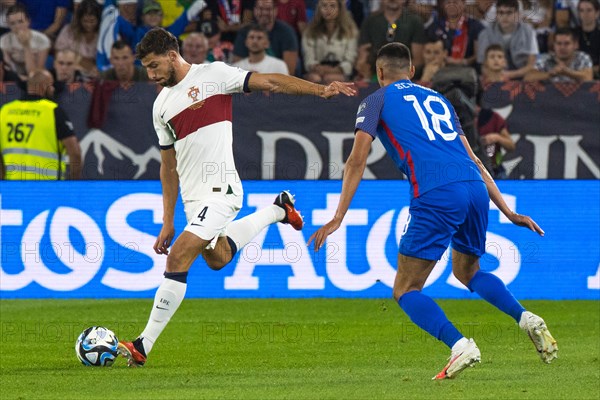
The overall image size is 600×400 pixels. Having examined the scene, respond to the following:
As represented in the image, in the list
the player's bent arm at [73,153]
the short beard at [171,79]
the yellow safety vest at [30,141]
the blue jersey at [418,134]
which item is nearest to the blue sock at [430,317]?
the blue jersey at [418,134]

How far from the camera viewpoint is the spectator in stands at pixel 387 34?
565 inches

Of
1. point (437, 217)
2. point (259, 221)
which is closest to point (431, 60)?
point (259, 221)

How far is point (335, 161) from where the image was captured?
1328cm

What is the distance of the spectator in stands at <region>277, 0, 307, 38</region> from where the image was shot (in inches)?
597

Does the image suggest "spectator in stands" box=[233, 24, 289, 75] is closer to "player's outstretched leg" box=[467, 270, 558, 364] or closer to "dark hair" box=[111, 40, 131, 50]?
"dark hair" box=[111, 40, 131, 50]

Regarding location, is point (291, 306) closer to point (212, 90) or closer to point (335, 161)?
point (335, 161)

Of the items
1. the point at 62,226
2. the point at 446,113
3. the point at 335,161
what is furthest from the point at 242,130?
the point at 446,113

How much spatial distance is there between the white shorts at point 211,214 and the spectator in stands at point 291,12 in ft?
22.9

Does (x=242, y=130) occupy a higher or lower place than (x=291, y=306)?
higher

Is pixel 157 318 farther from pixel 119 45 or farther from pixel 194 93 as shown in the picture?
pixel 119 45

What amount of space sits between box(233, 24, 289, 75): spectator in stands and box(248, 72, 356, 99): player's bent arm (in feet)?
18.9

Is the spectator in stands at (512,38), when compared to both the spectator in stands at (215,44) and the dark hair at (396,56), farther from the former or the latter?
the dark hair at (396,56)

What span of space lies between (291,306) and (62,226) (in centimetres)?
249

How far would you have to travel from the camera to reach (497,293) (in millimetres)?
7543
